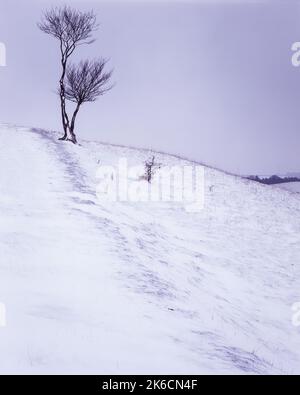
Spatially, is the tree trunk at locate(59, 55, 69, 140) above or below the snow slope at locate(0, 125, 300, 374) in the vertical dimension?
above

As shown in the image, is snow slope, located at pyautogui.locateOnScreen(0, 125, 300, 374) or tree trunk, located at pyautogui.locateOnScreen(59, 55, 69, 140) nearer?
snow slope, located at pyautogui.locateOnScreen(0, 125, 300, 374)

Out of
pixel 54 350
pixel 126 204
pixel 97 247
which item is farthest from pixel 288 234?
pixel 54 350

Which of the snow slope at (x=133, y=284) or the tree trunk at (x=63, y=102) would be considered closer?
the snow slope at (x=133, y=284)

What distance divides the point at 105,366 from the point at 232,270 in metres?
7.03

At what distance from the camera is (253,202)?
18.9 m

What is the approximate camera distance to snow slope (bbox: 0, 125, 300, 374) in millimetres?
4402

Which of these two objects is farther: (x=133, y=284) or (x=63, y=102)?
(x=63, y=102)

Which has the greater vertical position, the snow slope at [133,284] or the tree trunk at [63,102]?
the tree trunk at [63,102]

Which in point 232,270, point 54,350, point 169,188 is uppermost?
point 169,188

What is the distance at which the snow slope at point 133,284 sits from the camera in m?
4.40

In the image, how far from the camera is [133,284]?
646 cm

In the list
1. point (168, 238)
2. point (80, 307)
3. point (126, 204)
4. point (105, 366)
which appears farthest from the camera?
point (126, 204)

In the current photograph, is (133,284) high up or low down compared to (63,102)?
down
